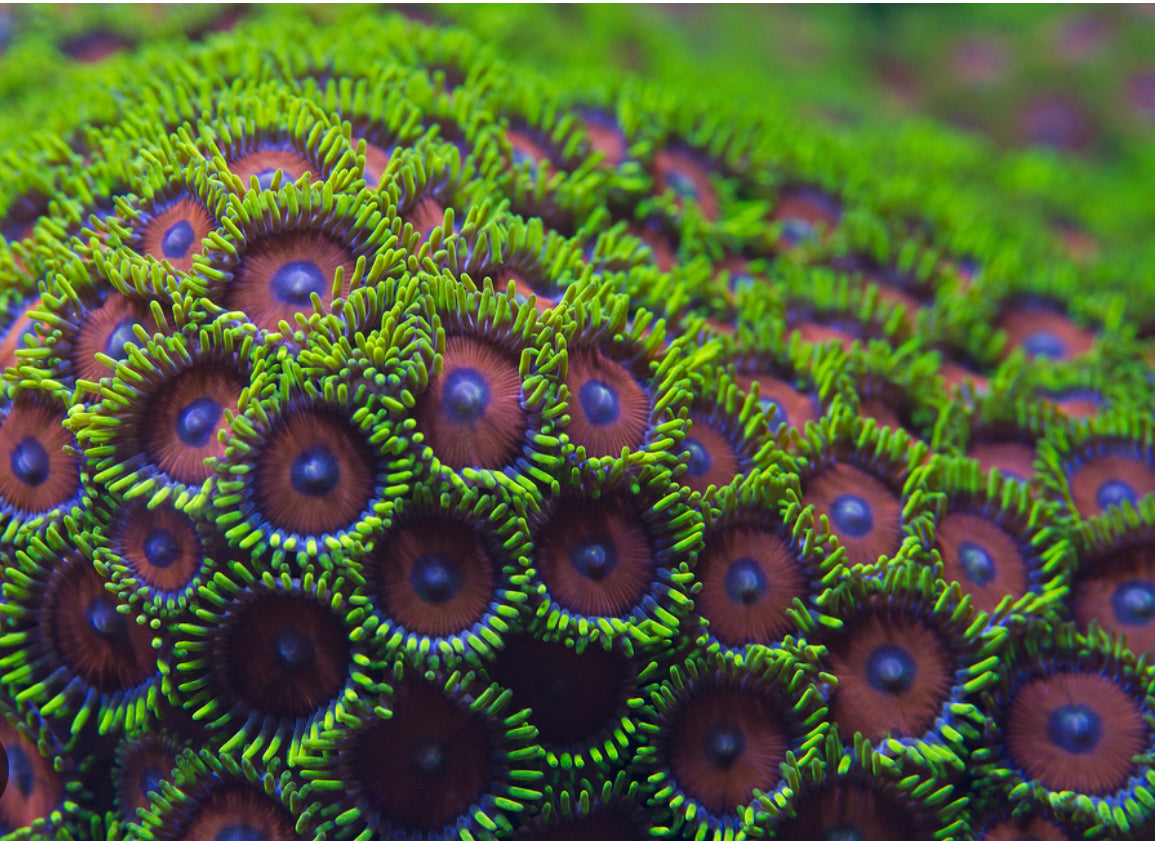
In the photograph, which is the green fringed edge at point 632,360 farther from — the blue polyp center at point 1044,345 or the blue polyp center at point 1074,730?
the blue polyp center at point 1044,345

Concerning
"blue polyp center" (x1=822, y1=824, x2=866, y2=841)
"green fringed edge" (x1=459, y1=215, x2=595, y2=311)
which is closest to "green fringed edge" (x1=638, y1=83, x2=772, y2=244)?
"green fringed edge" (x1=459, y1=215, x2=595, y2=311)

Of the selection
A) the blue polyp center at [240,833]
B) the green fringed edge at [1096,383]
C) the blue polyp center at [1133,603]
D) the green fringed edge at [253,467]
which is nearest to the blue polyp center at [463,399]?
the green fringed edge at [253,467]

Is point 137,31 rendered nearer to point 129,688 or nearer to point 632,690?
point 129,688

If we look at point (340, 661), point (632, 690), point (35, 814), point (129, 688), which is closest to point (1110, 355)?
point (632, 690)

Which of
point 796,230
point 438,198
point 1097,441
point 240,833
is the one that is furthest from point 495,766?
point 796,230

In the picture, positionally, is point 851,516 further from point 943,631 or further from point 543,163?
point 543,163

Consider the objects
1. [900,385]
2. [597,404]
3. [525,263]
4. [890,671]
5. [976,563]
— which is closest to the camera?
[597,404]

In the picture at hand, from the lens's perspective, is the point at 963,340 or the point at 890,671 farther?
the point at 963,340
